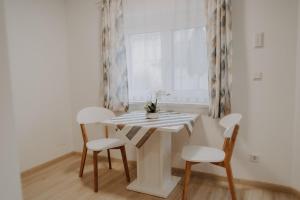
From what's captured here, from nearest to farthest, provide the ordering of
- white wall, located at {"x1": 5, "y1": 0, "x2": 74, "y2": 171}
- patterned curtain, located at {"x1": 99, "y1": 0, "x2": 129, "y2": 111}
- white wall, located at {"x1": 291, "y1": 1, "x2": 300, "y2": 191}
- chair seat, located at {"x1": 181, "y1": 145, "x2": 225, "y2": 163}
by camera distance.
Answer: chair seat, located at {"x1": 181, "y1": 145, "x2": 225, "y2": 163}, white wall, located at {"x1": 291, "y1": 1, "x2": 300, "y2": 191}, white wall, located at {"x1": 5, "y1": 0, "x2": 74, "y2": 171}, patterned curtain, located at {"x1": 99, "y1": 0, "x2": 129, "y2": 111}

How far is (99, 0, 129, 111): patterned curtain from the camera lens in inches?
111

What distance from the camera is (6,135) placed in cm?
112

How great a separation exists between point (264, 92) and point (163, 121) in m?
1.05

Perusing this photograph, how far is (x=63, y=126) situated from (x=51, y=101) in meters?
0.42

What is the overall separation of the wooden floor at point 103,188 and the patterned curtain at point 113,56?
2.87ft

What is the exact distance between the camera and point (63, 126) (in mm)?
3326

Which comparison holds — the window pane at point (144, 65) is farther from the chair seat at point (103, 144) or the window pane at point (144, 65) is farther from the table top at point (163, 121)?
the chair seat at point (103, 144)

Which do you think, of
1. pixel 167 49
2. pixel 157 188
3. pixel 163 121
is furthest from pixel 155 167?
pixel 167 49

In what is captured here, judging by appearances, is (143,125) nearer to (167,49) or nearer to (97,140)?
(97,140)

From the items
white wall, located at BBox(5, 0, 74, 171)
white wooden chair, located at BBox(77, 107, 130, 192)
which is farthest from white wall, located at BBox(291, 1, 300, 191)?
white wall, located at BBox(5, 0, 74, 171)

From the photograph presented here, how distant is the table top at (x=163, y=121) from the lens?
2.02 meters

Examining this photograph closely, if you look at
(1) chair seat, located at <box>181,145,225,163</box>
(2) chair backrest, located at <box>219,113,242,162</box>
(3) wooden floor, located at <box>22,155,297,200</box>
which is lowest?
(3) wooden floor, located at <box>22,155,297,200</box>

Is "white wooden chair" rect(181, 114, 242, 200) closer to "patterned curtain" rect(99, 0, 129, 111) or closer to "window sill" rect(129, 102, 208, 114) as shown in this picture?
"window sill" rect(129, 102, 208, 114)

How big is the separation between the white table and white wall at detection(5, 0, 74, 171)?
3.89 feet
